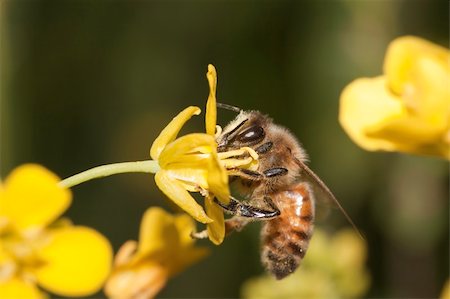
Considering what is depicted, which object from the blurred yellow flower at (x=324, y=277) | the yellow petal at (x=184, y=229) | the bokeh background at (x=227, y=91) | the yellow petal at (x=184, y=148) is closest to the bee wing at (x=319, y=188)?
the yellow petal at (x=184, y=229)

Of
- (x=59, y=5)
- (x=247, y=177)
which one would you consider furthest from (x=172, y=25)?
(x=247, y=177)

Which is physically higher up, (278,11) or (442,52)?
(442,52)

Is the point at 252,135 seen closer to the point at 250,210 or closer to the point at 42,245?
the point at 250,210

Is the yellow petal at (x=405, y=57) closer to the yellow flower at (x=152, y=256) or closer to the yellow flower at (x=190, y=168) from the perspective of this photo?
the yellow flower at (x=190, y=168)

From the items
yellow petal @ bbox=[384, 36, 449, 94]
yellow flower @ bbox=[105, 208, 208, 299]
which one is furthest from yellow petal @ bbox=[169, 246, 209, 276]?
yellow petal @ bbox=[384, 36, 449, 94]

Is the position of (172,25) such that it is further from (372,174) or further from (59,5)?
(372,174)

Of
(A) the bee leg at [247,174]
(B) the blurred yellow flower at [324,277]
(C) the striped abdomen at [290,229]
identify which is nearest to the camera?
(A) the bee leg at [247,174]
